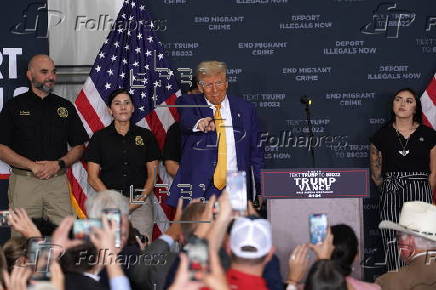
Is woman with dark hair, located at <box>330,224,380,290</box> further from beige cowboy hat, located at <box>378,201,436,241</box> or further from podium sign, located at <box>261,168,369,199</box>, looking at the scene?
podium sign, located at <box>261,168,369,199</box>

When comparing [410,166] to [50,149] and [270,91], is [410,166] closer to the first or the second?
[270,91]

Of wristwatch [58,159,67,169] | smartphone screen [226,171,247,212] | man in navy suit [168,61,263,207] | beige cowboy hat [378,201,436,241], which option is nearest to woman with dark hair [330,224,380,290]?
beige cowboy hat [378,201,436,241]

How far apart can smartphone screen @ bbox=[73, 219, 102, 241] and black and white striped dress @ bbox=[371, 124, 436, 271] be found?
4326mm

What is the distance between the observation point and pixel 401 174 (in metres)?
7.46

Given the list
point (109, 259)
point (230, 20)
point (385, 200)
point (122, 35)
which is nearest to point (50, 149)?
point (122, 35)

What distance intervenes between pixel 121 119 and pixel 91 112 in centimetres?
56

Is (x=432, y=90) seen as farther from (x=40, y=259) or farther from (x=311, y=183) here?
(x=40, y=259)

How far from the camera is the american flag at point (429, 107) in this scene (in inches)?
318

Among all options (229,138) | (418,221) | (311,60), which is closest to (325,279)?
(418,221)

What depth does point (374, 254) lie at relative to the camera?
8008 mm

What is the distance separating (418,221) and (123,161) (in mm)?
2888

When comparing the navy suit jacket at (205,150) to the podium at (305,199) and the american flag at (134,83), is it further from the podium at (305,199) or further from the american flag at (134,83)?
the podium at (305,199)

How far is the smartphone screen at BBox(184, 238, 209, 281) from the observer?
3.18 meters

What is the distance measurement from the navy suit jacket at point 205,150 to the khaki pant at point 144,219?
354 millimetres
